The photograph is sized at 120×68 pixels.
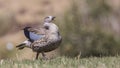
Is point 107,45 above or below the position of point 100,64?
below

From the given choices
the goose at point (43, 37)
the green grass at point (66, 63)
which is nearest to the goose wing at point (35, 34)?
the goose at point (43, 37)

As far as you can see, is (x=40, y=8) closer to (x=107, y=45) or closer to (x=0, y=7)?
(x=0, y=7)

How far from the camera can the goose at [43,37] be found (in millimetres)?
13008

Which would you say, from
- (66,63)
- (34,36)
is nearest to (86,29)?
(34,36)

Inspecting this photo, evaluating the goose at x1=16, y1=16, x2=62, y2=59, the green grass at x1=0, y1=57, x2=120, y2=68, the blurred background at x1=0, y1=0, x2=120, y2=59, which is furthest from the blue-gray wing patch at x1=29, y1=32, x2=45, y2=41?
the blurred background at x1=0, y1=0, x2=120, y2=59

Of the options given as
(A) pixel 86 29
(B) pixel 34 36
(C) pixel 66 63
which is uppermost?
(C) pixel 66 63

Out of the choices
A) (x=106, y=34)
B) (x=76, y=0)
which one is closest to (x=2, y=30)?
(x=76, y=0)

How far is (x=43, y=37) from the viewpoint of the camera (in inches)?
521

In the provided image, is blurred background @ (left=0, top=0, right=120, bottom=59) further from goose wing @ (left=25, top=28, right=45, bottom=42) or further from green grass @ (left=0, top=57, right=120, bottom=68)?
green grass @ (left=0, top=57, right=120, bottom=68)

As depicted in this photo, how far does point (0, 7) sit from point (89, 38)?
16.8m

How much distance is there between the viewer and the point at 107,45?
1684cm

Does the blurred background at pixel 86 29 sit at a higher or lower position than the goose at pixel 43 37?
lower

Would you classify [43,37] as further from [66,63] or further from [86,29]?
[86,29]

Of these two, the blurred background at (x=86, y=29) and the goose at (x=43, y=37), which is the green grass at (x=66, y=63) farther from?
the blurred background at (x=86, y=29)
